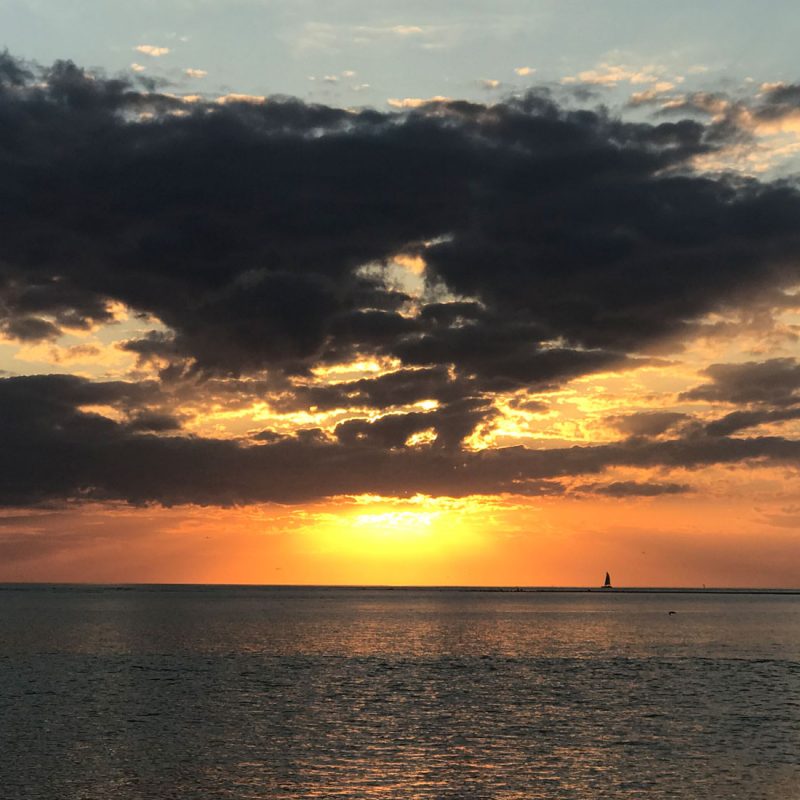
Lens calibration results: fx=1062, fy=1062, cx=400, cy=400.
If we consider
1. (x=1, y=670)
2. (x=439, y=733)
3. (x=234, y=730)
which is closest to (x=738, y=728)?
(x=439, y=733)

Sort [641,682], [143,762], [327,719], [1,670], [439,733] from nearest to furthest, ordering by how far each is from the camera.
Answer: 1. [143,762]
2. [439,733]
3. [327,719]
4. [641,682]
5. [1,670]

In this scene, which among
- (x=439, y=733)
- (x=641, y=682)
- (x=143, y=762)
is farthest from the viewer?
(x=641, y=682)

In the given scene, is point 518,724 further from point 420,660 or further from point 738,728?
point 420,660

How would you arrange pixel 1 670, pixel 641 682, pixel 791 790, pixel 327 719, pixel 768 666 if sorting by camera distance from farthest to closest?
pixel 768 666 → pixel 1 670 → pixel 641 682 → pixel 327 719 → pixel 791 790

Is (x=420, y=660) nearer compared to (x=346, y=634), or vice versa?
(x=420, y=660)

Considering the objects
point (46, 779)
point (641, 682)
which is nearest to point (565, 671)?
point (641, 682)

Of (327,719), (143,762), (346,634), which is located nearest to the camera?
(143,762)

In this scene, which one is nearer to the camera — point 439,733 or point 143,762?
point 143,762

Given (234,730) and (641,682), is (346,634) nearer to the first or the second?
(641,682)

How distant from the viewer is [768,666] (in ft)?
376

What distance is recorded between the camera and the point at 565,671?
106875 mm

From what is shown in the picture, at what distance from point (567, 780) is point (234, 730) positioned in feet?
78.3

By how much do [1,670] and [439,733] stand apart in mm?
57955

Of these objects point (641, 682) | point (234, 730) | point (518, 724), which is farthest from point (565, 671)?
point (234, 730)
